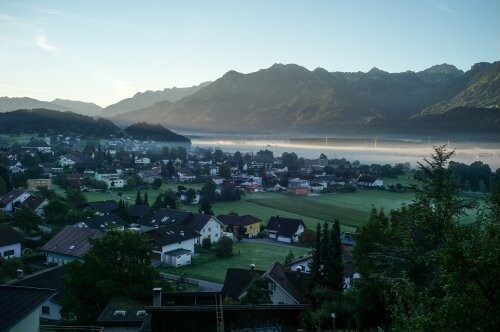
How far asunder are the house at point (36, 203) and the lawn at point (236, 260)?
15.7 metres

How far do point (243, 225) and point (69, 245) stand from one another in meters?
13.1

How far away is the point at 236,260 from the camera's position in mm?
26578

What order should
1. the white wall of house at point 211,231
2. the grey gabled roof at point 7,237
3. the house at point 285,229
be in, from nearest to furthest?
the grey gabled roof at point 7,237, the white wall of house at point 211,231, the house at point 285,229

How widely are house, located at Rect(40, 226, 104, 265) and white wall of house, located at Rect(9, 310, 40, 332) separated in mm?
14185

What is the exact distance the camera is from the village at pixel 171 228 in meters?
17.8

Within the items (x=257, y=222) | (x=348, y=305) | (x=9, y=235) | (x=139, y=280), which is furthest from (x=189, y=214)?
(x=348, y=305)

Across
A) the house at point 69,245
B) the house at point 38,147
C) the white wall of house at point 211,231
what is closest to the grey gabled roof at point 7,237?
the house at point 69,245

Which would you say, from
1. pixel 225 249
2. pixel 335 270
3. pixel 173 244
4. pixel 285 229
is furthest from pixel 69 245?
pixel 335 270

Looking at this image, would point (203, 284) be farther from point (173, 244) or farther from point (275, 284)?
point (275, 284)

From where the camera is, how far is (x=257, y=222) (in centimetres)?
3503

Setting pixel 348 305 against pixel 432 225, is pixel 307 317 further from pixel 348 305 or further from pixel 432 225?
pixel 432 225

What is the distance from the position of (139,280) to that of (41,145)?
3526 inches

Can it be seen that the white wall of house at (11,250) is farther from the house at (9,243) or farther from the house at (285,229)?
the house at (285,229)

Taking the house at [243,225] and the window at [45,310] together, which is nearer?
the window at [45,310]
